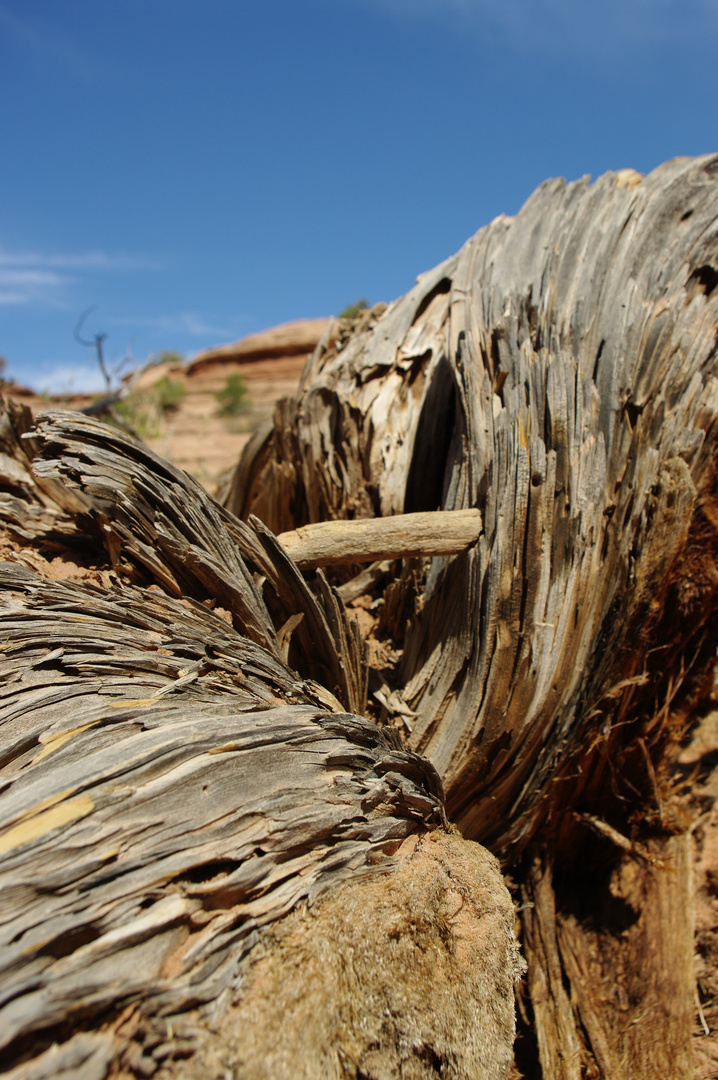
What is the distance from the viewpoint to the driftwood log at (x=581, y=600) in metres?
2.87

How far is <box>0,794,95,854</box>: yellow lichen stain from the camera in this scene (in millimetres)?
1496

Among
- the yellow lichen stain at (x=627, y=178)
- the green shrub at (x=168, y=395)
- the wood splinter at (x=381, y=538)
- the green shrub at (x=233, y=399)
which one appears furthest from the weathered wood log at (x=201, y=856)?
the green shrub at (x=168, y=395)

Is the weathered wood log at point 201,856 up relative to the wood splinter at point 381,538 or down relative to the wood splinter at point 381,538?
down

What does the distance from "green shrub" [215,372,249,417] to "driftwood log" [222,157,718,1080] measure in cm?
1833

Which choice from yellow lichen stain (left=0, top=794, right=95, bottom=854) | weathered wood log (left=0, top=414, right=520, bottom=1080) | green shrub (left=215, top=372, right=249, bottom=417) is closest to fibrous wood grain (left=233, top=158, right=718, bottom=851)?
weathered wood log (left=0, top=414, right=520, bottom=1080)

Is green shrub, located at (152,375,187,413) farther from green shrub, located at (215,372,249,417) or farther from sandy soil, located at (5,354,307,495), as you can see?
green shrub, located at (215,372,249,417)

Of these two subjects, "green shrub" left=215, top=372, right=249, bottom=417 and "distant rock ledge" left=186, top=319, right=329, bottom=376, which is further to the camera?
"distant rock ledge" left=186, top=319, right=329, bottom=376

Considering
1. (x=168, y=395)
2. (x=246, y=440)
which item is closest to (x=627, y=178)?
(x=246, y=440)

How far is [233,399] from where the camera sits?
2191 cm

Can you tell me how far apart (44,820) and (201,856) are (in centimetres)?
36

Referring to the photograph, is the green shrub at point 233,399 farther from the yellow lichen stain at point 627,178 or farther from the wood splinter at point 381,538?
the wood splinter at point 381,538

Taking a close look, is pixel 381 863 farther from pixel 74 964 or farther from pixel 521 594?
pixel 521 594

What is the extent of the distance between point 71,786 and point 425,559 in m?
2.13

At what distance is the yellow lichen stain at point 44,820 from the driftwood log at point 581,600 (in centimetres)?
160
